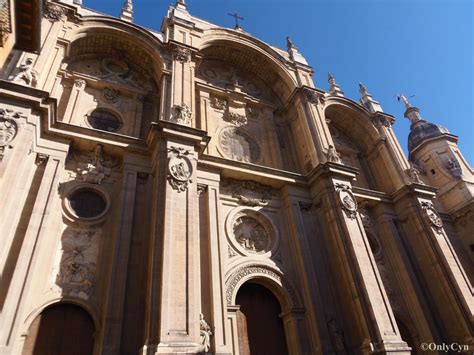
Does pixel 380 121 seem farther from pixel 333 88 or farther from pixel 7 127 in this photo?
pixel 7 127

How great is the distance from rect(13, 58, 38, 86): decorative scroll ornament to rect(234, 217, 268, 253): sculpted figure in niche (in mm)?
8420

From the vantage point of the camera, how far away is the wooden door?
10.8m

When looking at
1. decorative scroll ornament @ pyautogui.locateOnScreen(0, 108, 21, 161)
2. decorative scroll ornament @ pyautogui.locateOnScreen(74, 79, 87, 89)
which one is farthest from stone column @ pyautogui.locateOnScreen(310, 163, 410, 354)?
decorative scroll ornament @ pyautogui.locateOnScreen(0, 108, 21, 161)

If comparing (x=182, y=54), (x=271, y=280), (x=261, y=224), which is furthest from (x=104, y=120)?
(x=271, y=280)

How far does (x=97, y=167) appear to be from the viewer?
11594 millimetres

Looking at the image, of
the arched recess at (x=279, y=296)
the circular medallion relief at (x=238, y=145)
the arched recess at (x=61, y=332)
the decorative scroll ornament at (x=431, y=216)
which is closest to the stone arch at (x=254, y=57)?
the circular medallion relief at (x=238, y=145)

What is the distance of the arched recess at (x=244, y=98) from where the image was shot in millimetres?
15966

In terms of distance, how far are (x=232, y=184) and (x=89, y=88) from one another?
7.38 m

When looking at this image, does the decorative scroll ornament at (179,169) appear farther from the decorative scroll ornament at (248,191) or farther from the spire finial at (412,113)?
the spire finial at (412,113)

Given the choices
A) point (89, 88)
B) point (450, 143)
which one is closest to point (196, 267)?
point (89, 88)

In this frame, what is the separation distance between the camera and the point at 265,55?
19.1 meters

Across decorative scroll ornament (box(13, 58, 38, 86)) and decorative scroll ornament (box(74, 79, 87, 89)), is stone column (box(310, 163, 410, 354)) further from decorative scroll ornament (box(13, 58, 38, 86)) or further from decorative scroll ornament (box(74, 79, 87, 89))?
decorative scroll ornament (box(13, 58, 38, 86))

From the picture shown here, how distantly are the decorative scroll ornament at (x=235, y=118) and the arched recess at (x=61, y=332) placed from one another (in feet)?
34.9

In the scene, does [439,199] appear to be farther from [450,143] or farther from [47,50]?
[47,50]
